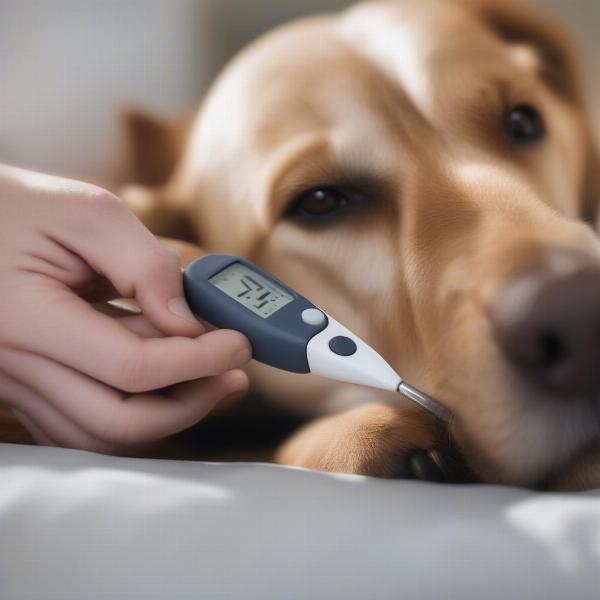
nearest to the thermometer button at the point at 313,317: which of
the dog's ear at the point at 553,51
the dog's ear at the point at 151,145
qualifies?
the dog's ear at the point at 553,51

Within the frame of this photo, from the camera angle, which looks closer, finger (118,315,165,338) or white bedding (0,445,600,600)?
white bedding (0,445,600,600)

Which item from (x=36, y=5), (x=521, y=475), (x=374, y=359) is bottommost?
(x=521, y=475)

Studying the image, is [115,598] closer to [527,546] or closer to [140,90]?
[527,546]

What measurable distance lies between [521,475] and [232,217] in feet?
2.13

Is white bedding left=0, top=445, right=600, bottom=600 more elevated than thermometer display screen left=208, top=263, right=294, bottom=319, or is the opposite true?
thermometer display screen left=208, top=263, right=294, bottom=319

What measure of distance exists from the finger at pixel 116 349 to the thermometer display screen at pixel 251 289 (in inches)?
2.0

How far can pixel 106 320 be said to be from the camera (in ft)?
2.46

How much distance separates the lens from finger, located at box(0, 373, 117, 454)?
771 mm

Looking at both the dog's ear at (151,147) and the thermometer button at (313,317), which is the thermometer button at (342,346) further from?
the dog's ear at (151,147)

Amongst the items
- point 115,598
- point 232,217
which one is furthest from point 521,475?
point 232,217

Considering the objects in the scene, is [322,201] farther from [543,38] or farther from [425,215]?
[543,38]

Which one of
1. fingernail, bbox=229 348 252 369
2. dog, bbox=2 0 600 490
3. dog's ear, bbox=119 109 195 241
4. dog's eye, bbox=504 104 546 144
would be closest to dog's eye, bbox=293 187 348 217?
dog, bbox=2 0 600 490

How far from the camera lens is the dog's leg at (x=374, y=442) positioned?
2.43ft

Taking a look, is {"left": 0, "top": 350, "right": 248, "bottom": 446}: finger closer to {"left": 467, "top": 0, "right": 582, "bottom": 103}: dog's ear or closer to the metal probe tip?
the metal probe tip
